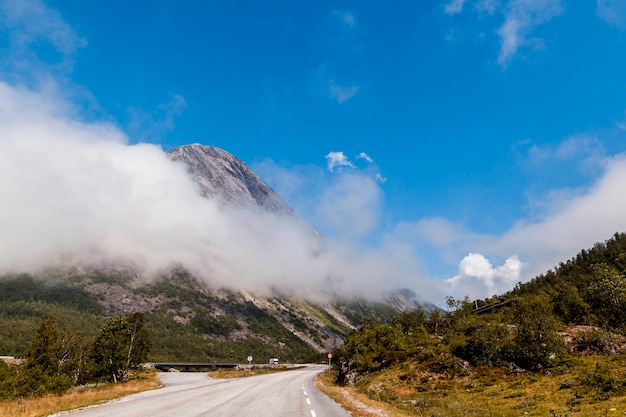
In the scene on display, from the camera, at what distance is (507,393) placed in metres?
27.9

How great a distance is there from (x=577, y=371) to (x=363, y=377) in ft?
95.3

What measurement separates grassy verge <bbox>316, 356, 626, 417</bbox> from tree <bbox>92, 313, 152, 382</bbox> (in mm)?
45807

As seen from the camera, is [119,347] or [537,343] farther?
[119,347]

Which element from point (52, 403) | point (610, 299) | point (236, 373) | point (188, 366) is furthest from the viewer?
point (188, 366)

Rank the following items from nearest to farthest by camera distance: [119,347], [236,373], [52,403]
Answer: [52,403] → [119,347] → [236,373]

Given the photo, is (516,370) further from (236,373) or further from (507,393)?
(236,373)

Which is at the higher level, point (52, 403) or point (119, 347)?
point (119, 347)

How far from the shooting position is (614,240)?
162m

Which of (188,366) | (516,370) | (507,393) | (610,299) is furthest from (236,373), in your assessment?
(188,366)

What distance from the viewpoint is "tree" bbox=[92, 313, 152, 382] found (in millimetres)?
61719

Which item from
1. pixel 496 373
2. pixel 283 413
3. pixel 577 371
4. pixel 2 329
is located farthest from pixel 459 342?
pixel 2 329

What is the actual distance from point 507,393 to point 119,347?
61.6 m

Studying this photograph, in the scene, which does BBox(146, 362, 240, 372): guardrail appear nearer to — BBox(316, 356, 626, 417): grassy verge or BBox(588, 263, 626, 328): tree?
BBox(316, 356, 626, 417): grassy verge

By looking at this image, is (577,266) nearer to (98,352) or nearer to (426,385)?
(426,385)
